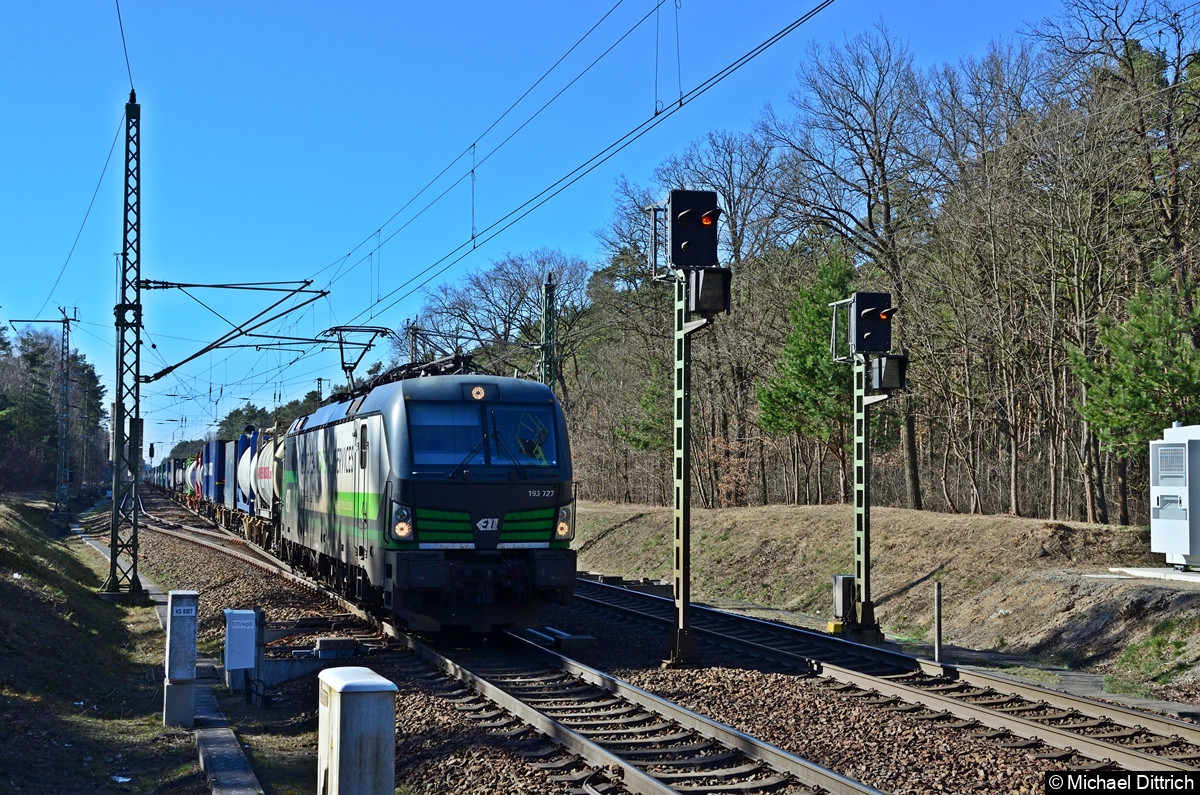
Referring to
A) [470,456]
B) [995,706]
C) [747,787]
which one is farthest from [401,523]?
[995,706]

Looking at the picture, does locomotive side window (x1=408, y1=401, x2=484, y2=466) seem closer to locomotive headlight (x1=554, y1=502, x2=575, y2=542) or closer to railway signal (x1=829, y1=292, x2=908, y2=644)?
locomotive headlight (x1=554, y1=502, x2=575, y2=542)

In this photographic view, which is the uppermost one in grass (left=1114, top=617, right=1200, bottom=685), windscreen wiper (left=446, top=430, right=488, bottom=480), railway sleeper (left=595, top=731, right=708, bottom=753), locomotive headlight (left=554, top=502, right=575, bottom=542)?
windscreen wiper (left=446, top=430, right=488, bottom=480)

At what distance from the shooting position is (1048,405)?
86.4 feet

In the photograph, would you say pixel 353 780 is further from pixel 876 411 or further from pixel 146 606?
pixel 876 411

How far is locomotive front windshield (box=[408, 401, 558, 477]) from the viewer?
13484mm

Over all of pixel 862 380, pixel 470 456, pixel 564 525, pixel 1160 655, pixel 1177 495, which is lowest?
pixel 1160 655

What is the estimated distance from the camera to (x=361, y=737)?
5.07 meters

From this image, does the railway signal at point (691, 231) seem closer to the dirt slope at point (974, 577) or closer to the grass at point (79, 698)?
the grass at point (79, 698)

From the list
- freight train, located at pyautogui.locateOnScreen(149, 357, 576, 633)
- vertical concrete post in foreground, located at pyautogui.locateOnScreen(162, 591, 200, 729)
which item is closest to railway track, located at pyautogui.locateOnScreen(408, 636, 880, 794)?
freight train, located at pyautogui.locateOnScreen(149, 357, 576, 633)

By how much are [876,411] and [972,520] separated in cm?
830

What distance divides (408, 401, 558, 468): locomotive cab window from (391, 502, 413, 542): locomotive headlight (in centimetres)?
57

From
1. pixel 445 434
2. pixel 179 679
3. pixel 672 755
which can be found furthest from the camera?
pixel 445 434

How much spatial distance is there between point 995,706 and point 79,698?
29.1ft

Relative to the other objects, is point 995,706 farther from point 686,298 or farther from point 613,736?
point 686,298
